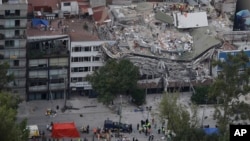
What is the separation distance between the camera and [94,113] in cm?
7688

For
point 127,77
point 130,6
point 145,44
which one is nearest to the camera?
point 127,77

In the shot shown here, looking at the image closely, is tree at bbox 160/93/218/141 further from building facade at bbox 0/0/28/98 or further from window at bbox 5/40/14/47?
window at bbox 5/40/14/47

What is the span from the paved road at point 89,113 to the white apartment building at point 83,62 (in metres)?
1.46

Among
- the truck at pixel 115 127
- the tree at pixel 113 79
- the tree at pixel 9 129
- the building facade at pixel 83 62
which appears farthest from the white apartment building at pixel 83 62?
the tree at pixel 9 129

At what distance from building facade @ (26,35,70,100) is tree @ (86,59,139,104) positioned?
158 inches

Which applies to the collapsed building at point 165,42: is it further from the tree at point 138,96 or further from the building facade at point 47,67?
the building facade at point 47,67

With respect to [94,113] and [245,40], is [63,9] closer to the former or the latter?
[94,113]

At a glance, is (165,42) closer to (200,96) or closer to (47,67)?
(200,96)

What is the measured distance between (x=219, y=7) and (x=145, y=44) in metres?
18.0

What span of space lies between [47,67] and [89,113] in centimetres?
766

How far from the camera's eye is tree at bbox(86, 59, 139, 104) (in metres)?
75.1

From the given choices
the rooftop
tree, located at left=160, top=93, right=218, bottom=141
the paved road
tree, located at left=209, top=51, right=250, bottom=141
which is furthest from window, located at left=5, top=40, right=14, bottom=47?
tree, located at left=209, top=51, right=250, bottom=141

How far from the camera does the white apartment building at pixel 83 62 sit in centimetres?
7919

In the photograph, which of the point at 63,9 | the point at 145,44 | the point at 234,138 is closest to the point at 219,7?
the point at 145,44
